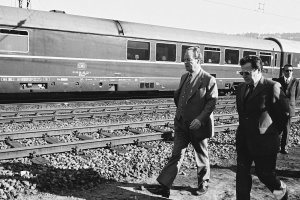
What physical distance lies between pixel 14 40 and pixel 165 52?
6.51 m

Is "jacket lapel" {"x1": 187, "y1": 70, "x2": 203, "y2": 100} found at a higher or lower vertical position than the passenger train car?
lower

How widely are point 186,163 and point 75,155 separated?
2.03m

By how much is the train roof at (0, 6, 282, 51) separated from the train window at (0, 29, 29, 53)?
0.79ft

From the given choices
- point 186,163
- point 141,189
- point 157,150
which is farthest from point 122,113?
point 141,189

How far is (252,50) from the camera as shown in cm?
1891

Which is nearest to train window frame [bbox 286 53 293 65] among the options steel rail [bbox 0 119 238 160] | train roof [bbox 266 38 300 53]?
train roof [bbox 266 38 300 53]

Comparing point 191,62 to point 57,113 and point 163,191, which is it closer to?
point 163,191

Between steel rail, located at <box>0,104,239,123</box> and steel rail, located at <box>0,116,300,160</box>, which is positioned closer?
steel rail, located at <box>0,116,300,160</box>

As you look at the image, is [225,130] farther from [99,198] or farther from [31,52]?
[31,52]

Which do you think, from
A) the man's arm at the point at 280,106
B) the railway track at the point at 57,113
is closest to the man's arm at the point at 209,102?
the man's arm at the point at 280,106

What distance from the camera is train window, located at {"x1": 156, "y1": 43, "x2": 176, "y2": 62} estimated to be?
15130 millimetres

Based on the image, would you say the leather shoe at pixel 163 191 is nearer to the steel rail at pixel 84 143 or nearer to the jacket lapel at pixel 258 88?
the jacket lapel at pixel 258 88

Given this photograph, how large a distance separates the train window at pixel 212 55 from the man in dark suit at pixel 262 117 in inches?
517

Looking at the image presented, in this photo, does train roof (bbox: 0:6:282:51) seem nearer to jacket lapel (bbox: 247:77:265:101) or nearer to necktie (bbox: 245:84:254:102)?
necktie (bbox: 245:84:254:102)
